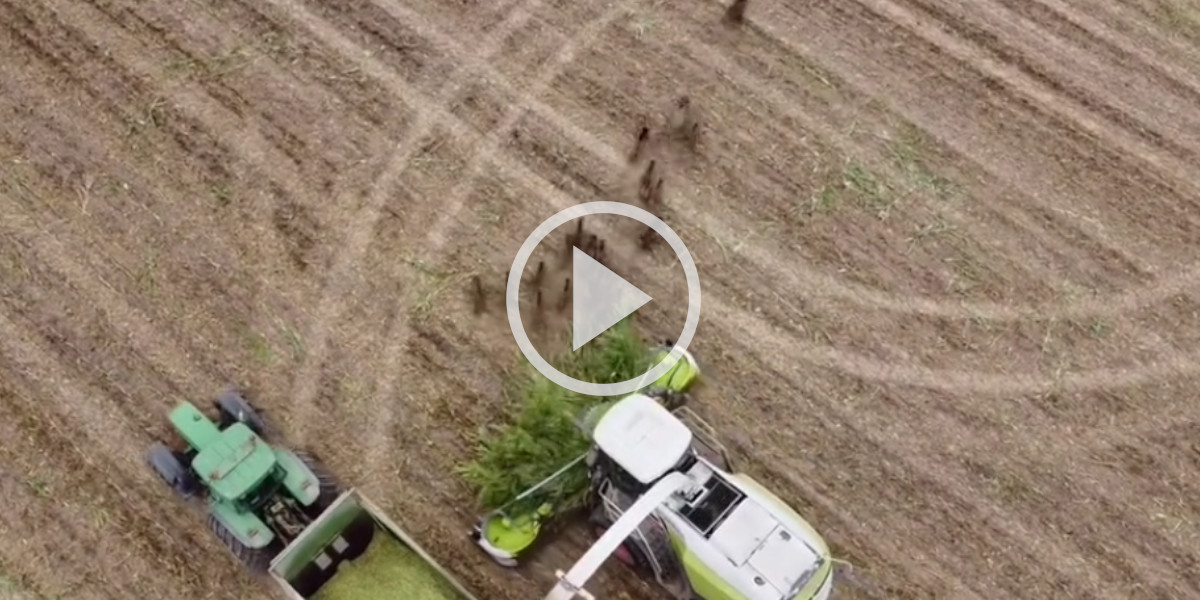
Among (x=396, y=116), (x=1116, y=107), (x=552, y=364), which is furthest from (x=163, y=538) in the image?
(x=1116, y=107)

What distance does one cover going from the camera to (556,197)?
31.4 ft

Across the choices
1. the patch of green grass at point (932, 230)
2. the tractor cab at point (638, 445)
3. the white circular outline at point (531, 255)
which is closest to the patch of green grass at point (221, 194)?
the white circular outline at point (531, 255)

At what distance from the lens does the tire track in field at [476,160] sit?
8.59 m

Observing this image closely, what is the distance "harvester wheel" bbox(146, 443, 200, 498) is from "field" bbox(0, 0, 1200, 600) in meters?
0.33

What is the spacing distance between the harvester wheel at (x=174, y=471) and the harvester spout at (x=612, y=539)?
126 inches

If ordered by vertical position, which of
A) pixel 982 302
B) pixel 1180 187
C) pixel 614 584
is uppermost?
pixel 1180 187

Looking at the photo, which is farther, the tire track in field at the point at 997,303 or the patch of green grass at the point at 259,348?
the tire track in field at the point at 997,303

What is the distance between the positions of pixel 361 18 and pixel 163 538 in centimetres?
576

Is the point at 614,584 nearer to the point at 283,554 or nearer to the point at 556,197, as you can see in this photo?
the point at 283,554

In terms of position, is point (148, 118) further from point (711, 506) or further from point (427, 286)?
point (711, 506)

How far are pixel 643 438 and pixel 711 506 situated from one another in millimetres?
713

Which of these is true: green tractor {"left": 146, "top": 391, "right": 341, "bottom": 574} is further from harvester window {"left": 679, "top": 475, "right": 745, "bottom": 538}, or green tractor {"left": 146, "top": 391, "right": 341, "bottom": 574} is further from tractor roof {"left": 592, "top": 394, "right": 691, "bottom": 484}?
harvester window {"left": 679, "top": 475, "right": 745, "bottom": 538}

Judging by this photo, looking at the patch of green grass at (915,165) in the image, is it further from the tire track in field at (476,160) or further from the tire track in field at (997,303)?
the tire track in field at (476,160)

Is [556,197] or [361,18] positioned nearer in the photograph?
[556,197]
